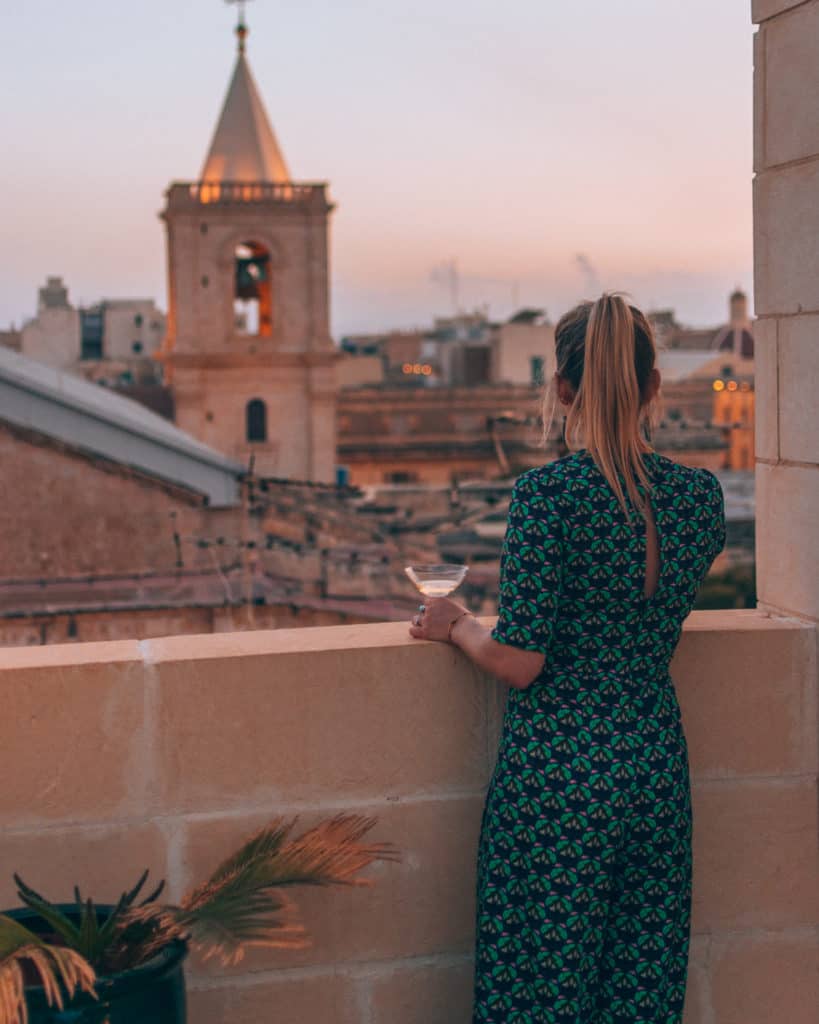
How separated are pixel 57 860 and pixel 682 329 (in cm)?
8974

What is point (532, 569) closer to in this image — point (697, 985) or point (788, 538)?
point (788, 538)

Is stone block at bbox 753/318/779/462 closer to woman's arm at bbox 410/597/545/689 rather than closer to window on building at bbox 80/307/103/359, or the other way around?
woman's arm at bbox 410/597/545/689

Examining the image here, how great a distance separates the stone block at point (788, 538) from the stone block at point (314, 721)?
2.45 ft

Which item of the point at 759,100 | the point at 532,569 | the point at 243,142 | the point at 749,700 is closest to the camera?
the point at 532,569

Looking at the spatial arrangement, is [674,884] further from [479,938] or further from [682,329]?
[682,329]

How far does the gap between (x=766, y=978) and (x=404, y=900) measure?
85 centimetres

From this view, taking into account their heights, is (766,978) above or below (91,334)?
below

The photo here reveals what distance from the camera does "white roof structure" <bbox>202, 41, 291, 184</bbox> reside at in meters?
45.1

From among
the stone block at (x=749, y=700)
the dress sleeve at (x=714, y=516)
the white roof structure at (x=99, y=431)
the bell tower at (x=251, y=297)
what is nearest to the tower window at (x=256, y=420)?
the bell tower at (x=251, y=297)

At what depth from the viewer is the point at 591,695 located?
2719 millimetres

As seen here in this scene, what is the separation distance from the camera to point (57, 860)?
9.70 ft

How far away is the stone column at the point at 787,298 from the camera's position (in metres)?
3.23

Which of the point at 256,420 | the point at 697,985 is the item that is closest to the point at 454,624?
the point at 697,985

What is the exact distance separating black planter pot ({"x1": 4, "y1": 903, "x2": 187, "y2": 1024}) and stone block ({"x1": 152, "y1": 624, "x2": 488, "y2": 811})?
18.2 inches
